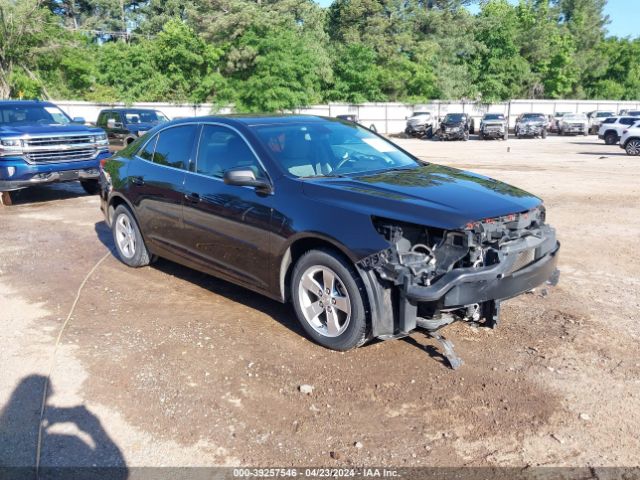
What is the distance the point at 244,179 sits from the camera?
15.0 ft

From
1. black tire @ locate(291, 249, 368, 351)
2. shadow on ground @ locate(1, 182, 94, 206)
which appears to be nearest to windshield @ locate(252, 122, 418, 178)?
black tire @ locate(291, 249, 368, 351)

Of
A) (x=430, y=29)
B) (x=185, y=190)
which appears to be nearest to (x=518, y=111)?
(x=430, y=29)

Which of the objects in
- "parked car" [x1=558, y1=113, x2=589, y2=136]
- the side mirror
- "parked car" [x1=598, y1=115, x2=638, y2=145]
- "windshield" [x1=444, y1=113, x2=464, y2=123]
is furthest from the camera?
"parked car" [x1=558, y1=113, x2=589, y2=136]

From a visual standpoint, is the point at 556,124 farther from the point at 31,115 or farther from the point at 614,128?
the point at 31,115

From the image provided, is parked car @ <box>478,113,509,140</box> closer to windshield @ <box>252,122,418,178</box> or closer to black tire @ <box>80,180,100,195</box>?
black tire @ <box>80,180,100,195</box>

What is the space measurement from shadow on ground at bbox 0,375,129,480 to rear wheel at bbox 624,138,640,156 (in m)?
24.1

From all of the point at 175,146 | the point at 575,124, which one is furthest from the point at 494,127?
the point at 175,146

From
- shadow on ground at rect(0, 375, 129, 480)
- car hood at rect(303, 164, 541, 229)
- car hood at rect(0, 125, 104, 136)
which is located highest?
car hood at rect(0, 125, 104, 136)

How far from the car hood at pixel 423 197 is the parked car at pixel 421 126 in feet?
118

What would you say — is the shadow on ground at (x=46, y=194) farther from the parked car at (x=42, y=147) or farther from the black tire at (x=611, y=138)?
the black tire at (x=611, y=138)

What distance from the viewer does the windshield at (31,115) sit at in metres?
11.5

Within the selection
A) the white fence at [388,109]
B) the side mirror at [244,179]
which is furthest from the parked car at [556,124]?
the side mirror at [244,179]

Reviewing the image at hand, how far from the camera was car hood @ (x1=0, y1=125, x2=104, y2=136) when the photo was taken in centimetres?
1047

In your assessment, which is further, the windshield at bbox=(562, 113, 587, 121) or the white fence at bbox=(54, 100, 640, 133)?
the windshield at bbox=(562, 113, 587, 121)
